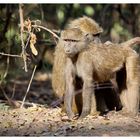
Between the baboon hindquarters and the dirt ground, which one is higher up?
the baboon hindquarters

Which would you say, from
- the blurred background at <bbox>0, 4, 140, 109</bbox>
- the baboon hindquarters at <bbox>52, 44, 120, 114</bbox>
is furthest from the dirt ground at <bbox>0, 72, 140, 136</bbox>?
the blurred background at <bbox>0, 4, 140, 109</bbox>

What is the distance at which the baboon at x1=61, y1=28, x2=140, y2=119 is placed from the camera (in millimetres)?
7430

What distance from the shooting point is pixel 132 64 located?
7605 millimetres

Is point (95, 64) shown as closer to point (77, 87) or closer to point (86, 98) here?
point (77, 87)

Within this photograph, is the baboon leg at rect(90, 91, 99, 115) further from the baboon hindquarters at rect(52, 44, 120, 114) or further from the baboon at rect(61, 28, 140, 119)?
the baboon hindquarters at rect(52, 44, 120, 114)

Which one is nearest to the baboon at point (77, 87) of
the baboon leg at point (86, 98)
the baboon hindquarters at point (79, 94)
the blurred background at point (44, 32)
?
the baboon hindquarters at point (79, 94)

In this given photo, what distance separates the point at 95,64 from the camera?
754 cm

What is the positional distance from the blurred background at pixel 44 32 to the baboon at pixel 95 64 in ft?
4.39

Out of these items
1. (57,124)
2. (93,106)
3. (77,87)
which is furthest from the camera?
(77,87)

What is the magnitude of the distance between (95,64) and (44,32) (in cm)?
201

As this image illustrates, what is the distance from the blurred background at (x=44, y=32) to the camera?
9305 mm

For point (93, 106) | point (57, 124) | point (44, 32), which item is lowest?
point (57, 124)

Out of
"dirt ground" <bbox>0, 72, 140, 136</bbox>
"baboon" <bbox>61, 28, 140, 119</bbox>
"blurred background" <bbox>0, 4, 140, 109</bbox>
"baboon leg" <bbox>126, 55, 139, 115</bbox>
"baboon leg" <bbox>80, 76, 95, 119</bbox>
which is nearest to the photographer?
"dirt ground" <bbox>0, 72, 140, 136</bbox>

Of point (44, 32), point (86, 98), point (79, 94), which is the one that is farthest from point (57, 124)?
point (44, 32)
